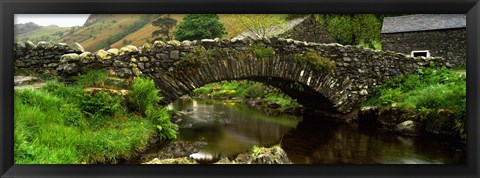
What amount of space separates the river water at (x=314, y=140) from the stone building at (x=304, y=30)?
3960 millimetres

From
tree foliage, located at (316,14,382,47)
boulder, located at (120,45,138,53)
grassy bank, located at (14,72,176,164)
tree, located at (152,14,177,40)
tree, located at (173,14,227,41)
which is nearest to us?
grassy bank, located at (14,72,176,164)

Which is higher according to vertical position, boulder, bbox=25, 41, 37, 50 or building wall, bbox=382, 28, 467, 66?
building wall, bbox=382, 28, 467, 66

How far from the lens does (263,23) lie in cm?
1288

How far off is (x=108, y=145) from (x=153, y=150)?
118 cm

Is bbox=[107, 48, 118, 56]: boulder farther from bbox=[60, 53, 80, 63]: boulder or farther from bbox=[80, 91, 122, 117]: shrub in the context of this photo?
bbox=[80, 91, 122, 117]: shrub

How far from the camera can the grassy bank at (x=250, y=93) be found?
1444 cm

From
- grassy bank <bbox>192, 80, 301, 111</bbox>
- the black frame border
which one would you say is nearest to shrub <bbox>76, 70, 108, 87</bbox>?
the black frame border

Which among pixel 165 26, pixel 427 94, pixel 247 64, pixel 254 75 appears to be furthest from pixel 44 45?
pixel 427 94

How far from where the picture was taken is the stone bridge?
614 centimetres

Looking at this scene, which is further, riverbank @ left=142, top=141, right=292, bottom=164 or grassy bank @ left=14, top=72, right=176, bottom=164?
riverbank @ left=142, top=141, right=292, bottom=164

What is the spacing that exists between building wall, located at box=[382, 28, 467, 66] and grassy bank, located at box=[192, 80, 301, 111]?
6078 millimetres

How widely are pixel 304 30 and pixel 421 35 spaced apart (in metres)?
4.90

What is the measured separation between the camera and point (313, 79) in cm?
929

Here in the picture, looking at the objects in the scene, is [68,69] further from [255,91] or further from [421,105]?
[255,91]
